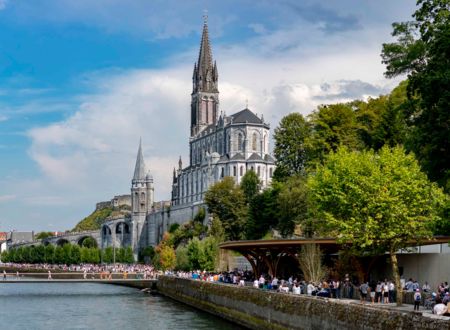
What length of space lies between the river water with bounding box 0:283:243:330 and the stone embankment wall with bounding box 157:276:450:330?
→ 815 millimetres

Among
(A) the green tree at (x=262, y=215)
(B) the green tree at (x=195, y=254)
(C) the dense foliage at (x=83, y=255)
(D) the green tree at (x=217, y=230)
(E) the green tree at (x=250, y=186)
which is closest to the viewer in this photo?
(B) the green tree at (x=195, y=254)

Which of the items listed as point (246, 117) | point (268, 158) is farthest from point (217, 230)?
point (246, 117)

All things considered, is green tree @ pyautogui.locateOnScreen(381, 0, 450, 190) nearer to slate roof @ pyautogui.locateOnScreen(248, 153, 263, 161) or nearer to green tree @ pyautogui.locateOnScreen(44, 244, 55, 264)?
slate roof @ pyautogui.locateOnScreen(248, 153, 263, 161)

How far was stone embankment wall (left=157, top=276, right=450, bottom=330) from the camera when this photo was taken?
67.8 feet

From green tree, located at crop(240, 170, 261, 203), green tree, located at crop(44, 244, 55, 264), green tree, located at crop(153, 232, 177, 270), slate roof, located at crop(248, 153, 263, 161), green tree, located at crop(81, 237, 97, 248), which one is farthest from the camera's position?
green tree, located at crop(81, 237, 97, 248)

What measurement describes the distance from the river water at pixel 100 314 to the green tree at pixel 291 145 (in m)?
20.5

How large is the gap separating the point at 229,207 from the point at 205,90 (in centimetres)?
6270

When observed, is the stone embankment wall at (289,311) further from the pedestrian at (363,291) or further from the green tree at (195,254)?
the green tree at (195,254)

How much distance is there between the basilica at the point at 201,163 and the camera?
399 feet

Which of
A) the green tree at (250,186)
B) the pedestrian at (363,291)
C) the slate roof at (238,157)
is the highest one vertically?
the slate roof at (238,157)

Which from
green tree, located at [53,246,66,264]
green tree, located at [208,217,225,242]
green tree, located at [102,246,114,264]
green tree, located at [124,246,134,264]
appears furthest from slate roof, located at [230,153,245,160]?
green tree, located at [53,246,66,264]

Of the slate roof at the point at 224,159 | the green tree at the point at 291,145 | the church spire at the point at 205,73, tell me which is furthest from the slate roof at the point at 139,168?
the green tree at the point at 291,145

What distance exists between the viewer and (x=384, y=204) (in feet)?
105

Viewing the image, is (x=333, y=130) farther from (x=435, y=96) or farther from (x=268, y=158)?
(x=268, y=158)
